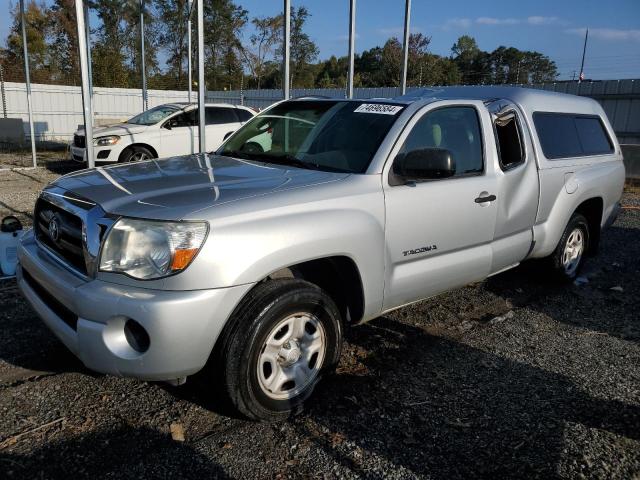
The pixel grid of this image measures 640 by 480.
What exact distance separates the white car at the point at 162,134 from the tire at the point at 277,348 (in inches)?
388

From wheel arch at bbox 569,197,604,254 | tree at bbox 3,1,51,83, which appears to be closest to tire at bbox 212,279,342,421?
wheel arch at bbox 569,197,604,254

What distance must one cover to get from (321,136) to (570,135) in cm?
279

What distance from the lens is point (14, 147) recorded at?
18453mm

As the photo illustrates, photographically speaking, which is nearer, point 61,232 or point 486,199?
point 61,232

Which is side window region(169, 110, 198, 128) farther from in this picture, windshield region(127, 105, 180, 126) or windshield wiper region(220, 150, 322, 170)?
windshield wiper region(220, 150, 322, 170)

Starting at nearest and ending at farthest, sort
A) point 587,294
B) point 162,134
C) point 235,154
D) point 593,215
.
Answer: point 235,154 < point 587,294 < point 593,215 < point 162,134

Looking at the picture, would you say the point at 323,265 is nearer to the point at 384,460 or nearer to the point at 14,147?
the point at 384,460

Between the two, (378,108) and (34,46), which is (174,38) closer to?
(34,46)

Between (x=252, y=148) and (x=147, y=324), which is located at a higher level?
(x=252, y=148)

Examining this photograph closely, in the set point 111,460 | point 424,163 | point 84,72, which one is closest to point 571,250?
point 424,163

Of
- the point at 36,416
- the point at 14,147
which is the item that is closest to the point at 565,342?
the point at 36,416

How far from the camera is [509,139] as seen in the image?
441 cm

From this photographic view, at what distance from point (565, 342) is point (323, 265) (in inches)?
86.5

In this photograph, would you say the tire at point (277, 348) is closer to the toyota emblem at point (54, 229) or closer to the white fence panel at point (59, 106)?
the toyota emblem at point (54, 229)
